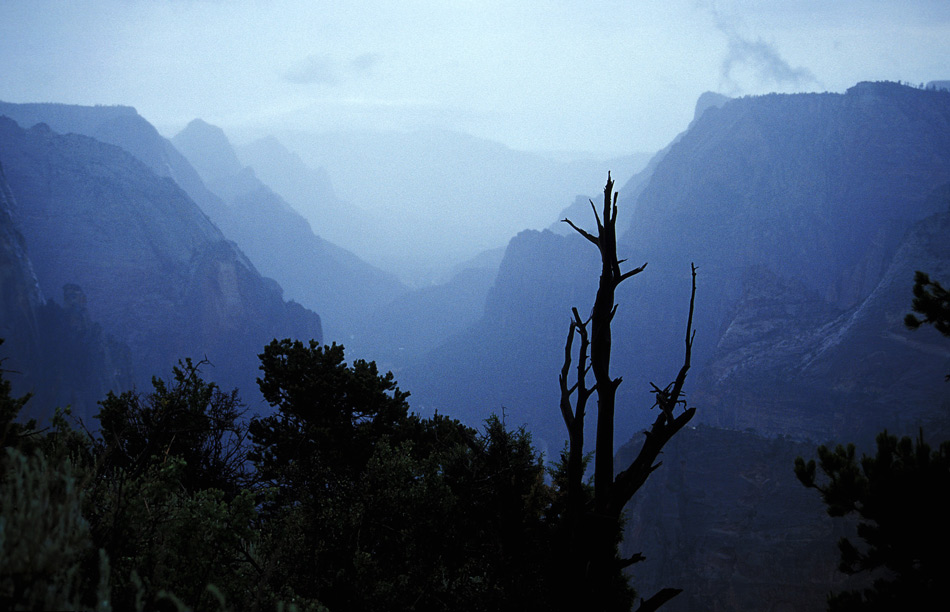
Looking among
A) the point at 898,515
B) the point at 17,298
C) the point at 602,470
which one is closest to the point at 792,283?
the point at 898,515

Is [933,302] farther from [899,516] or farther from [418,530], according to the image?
[418,530]

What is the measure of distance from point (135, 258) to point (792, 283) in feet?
534

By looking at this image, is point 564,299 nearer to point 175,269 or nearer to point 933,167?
point 933,167

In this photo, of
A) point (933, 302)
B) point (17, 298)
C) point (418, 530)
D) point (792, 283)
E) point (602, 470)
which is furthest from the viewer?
point (792, 283)

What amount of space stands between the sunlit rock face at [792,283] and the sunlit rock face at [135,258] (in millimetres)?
77924

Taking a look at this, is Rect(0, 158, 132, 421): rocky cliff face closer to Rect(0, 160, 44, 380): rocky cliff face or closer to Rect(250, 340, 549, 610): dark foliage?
Rect(0, 160, 44, 380): rocky cliff face

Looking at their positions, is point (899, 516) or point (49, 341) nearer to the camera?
point (899, 516)

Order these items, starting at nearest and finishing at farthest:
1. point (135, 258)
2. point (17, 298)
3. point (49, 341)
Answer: point (17, 298) < point (49, 341) < point (135, 258)

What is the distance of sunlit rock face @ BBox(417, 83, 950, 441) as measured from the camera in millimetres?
94812

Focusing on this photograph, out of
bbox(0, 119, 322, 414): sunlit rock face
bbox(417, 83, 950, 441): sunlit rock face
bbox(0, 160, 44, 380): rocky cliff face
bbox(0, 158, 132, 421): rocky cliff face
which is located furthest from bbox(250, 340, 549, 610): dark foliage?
bbox(0, 119, 322, 414): sunlit rock face

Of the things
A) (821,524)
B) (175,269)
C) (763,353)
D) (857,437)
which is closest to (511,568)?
(821,524)

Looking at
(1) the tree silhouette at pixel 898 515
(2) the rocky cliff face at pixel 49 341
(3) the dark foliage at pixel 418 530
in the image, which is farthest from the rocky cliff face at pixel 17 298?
(1) the tree silhouette at pixel 898 515

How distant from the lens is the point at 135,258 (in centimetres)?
11944

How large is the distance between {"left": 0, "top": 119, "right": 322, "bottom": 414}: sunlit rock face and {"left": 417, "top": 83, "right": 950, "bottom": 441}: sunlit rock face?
256ft
